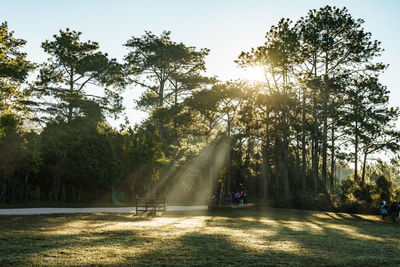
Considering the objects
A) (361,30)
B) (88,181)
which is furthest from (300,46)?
(88,181)

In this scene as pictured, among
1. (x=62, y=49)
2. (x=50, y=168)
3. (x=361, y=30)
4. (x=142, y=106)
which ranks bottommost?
(x=50, y=168)

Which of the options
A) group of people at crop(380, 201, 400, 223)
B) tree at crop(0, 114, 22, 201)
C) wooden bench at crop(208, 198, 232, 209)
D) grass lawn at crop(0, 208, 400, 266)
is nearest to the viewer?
grass lawn at crop(0, 208, 400, 266)

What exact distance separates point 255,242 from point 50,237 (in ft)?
18.0

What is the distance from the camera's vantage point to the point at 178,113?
35.9m

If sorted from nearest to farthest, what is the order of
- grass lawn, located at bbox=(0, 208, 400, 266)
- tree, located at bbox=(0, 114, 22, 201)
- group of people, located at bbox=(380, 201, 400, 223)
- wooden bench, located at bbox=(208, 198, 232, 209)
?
1. grass lawn, located at bbox=(0, 208, 400, 266)
2. tree, located at bbox=(0, 114, 22, 201)
3. group of people, located at bbox=(380, 201, 400, 223)
4. wooden bench, located at bbox=(208, 198, 232, 209)

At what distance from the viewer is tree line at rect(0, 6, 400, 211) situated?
26.4 m

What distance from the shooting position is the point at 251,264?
22.2 ft

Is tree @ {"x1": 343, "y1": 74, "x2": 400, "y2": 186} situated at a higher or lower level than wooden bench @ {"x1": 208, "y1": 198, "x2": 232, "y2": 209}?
higher

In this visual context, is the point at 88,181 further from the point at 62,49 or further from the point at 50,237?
the point at 50,237

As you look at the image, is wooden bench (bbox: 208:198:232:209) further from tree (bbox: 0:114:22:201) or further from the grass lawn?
the grass lawn

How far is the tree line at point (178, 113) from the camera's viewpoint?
2644 cm

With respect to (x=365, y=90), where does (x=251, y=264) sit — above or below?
below

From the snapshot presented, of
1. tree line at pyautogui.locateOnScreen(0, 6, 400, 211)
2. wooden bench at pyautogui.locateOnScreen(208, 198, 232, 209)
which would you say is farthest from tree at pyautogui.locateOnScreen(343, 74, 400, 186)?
wooden bench at pyautogui.locateOnScreen(208, 198, 232, 209)

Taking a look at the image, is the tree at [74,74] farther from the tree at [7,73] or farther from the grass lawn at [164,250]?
the grass lawn at [164,250]
